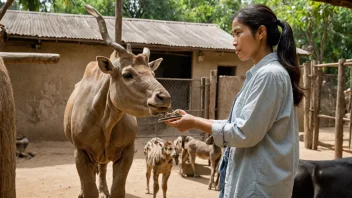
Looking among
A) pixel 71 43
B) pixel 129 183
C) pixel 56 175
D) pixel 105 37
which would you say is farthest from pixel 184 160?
pixel 71 43

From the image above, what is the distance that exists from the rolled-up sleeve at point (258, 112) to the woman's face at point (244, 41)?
21cm

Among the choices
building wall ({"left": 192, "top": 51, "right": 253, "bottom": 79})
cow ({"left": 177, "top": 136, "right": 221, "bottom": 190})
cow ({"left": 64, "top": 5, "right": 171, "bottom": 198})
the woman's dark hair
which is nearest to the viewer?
the woman's dark hair

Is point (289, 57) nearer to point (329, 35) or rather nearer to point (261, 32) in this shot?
point (261, 32)

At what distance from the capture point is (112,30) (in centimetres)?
1319

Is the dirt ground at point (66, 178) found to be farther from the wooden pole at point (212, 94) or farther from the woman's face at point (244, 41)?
the woman's face at point (244, 41)

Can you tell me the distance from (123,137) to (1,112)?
309 centimetres

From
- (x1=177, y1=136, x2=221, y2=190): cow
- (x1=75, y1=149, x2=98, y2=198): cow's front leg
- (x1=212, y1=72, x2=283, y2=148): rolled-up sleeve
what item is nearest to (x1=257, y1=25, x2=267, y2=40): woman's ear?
(x1=212, y1=72, x2=283, y2=148): rolled-up sleeve

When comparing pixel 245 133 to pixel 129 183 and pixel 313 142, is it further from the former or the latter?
pixel 313 142

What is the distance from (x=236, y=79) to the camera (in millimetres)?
10828

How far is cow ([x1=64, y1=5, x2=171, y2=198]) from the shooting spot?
427cm

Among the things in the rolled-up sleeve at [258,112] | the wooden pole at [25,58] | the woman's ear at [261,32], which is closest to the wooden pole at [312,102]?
the wooden pole at [25,58]

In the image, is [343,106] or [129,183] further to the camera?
[343,106]

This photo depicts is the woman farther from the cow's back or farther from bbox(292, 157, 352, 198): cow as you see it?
the cow's back

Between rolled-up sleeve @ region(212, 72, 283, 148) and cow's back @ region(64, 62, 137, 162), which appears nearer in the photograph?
rolled-up sleeve @ region(212, 72, 283, 148)
